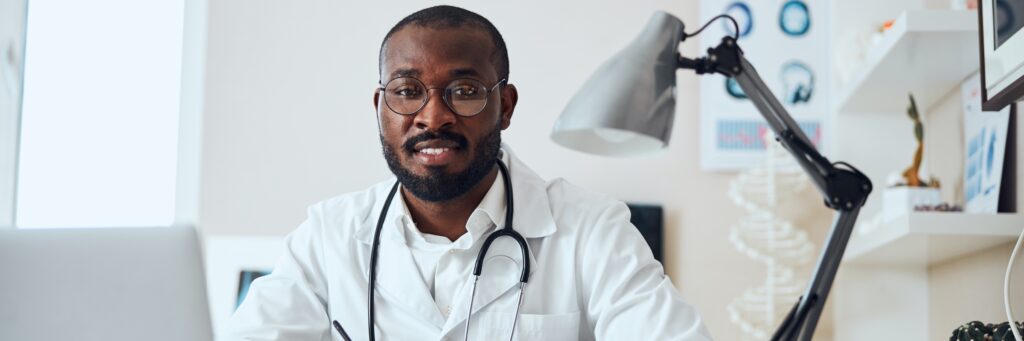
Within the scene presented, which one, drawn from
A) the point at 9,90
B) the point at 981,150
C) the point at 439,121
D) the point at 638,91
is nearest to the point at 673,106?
the point at 638,91

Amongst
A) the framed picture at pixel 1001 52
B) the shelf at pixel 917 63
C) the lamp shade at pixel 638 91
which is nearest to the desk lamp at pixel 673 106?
the lamp shade at pixel 638 91

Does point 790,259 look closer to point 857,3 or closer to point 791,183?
point 791,183

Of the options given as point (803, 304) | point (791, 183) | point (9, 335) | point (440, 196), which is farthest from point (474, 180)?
point (791, 183)

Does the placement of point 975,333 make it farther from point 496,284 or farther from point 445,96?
point 445,96

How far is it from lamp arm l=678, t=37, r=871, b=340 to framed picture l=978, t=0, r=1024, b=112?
29cm

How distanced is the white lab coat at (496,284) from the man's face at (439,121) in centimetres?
9

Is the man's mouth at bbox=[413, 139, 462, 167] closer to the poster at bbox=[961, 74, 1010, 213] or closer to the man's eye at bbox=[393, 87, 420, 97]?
the man's eye at bbox=[393, 87, 420, 97]

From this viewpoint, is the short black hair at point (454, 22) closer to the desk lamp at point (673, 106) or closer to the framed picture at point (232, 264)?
the desk lamp at point (673, 106)

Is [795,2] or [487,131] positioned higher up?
[795,2]

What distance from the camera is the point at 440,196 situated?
4.93 feet

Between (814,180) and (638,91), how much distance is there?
0.65 feet

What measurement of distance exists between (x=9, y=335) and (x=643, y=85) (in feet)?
2.07

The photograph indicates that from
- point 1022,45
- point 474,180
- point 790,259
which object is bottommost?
point 790,259

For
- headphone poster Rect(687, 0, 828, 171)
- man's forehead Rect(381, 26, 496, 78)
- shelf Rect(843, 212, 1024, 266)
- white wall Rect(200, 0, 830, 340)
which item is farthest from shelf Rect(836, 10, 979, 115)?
man's forehead Rect(381, 26, 496, 78)
